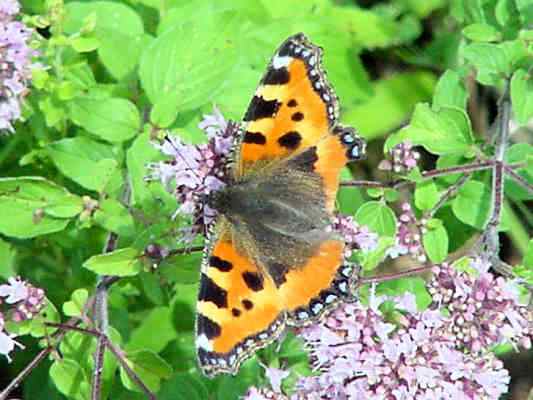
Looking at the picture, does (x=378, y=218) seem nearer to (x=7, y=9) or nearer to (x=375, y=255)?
(x=375, y=255)

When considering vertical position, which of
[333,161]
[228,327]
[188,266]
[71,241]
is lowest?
[71,241]

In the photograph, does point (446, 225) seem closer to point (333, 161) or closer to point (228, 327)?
point (333, 161)

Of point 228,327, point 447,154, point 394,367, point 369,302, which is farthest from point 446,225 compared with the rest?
point 228,327

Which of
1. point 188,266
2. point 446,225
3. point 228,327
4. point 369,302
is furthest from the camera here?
point 446,225

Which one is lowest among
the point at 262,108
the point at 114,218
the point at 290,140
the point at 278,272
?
the point at 114,218

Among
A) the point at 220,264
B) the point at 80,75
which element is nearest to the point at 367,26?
the point at 80,75

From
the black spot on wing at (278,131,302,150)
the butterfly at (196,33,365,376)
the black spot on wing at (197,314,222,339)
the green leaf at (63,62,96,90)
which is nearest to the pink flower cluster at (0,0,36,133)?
the green leaf at (63,62,96,90)

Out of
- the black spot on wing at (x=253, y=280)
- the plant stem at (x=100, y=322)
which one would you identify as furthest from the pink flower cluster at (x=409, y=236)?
the plant stem at (x=100, y=322)
